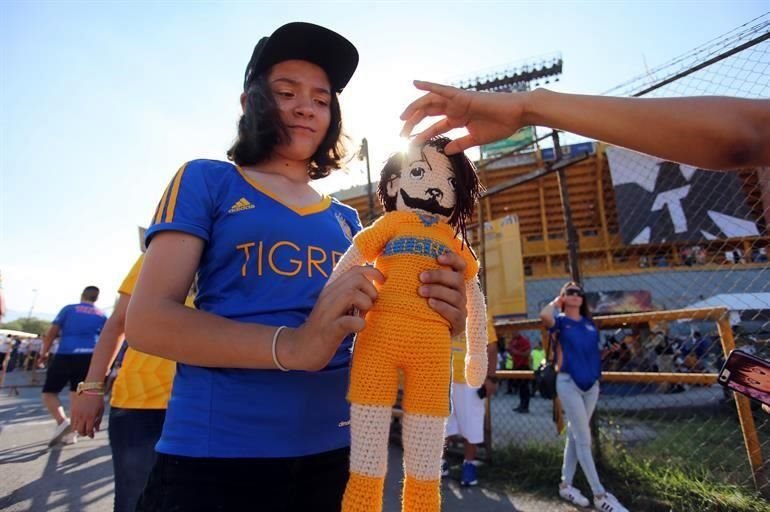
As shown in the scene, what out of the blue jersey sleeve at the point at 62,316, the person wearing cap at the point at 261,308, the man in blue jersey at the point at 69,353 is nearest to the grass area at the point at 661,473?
the person wearing cap at the point at 261,308

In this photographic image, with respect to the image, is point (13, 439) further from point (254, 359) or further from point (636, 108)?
point (636, 108)

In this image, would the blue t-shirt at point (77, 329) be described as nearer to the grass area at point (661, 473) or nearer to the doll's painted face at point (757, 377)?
the grass area at point (661, 473)

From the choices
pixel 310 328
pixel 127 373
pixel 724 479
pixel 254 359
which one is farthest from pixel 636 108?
pixel 724 479

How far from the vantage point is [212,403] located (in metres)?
0.94

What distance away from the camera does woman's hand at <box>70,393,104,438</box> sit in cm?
188

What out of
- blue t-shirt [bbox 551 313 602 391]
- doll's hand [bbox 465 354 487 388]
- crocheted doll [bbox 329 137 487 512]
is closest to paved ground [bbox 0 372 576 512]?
blue t-shirt [bbox 551 313 602 391]

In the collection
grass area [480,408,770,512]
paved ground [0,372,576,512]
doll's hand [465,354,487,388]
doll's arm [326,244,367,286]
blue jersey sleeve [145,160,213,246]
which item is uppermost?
blue jersey sleeve [145,160,213,246]

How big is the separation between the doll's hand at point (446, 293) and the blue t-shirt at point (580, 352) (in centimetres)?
297

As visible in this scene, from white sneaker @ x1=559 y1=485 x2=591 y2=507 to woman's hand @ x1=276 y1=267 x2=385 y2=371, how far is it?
10.9 ft

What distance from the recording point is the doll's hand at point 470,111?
1.01 m

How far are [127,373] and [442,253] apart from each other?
156cm

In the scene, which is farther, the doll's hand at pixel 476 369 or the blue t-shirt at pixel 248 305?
the doll's hand at pixel 476 369

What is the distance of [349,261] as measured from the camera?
3.73ft

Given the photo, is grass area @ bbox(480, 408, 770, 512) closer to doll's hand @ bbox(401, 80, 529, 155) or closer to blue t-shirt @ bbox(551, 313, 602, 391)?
blue t-shirt @ bbox(551, 313, 602, 391)
